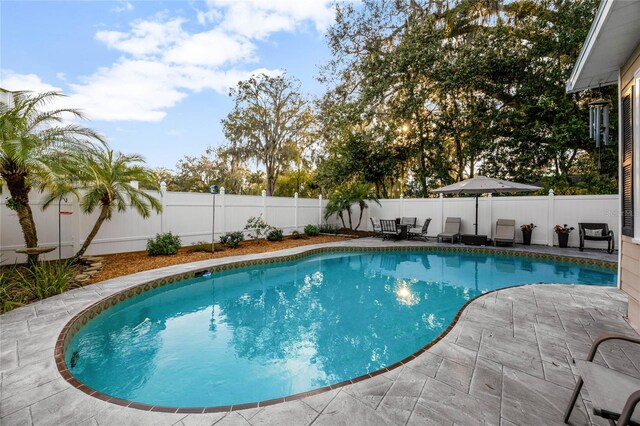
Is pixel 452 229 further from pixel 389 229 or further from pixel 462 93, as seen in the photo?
pixel 462 93

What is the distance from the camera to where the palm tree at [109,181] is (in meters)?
5.88

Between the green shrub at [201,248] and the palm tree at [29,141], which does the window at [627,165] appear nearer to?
the palm tree at [29,141]

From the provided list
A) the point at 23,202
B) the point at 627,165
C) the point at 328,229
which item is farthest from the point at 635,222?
the point at 328,229

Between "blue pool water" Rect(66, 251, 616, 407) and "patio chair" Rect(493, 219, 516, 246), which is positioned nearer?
"blue pool water" Rect(66, 251, 616, 407)

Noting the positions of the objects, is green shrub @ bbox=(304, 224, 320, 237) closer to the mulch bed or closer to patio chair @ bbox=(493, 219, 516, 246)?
the mulch bed

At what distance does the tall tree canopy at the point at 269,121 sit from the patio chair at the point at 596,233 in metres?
14.9

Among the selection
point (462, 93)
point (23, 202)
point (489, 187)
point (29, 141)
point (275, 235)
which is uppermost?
point (462, 93)

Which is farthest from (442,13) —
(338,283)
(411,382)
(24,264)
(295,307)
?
(24,264)

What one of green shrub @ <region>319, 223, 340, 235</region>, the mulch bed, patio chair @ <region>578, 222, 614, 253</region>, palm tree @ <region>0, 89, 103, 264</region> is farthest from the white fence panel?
palm tree @ <region>0, 89, 103, 264</region>

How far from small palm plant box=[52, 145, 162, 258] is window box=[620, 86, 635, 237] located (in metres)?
8.22

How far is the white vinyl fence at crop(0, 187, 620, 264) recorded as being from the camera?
21.7 feet

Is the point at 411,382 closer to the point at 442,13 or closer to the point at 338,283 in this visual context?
the point at 338,283

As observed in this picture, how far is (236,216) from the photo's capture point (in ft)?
33.6

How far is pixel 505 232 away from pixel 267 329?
9.13 m
